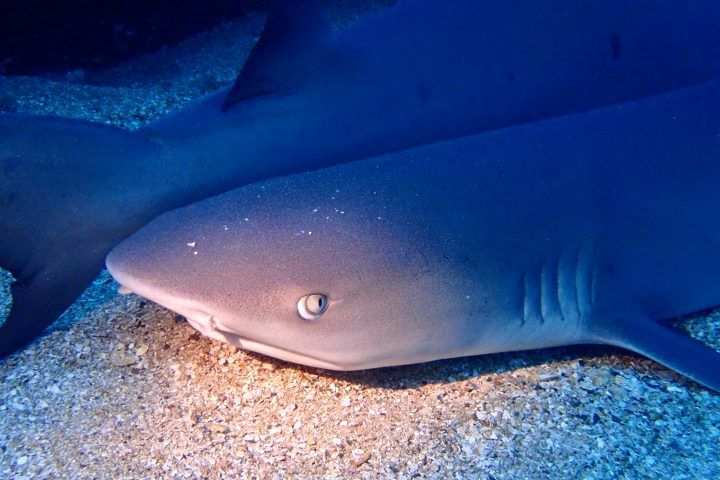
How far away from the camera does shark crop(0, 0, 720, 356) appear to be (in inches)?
92.0

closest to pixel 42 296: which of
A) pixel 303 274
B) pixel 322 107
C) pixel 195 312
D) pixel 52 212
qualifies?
pixel 52 212

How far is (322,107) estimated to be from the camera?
2738 mm

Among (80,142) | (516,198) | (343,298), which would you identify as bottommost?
(343,298)

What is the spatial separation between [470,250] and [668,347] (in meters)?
0.78

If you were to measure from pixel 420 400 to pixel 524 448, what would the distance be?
15.3 inches

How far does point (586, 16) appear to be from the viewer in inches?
123

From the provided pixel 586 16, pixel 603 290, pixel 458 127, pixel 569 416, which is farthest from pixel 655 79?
pixel 569 416

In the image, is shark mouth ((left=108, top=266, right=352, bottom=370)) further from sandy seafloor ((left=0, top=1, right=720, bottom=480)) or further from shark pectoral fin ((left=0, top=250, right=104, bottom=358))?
shark pectoral fin ((left=0, top=250, right=104, bottom=358))

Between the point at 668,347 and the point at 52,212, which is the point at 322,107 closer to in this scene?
the point at 52,212

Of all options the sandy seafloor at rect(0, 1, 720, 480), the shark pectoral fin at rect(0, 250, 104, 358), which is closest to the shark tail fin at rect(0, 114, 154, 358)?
the shark pectoral fin at rect(0, 250, 104, 358)

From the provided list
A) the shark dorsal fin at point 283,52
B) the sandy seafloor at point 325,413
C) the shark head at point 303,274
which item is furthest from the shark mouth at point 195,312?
the shark dorsal fin at point 283,52

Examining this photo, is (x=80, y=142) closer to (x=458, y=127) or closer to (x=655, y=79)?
(x=458, y=127)

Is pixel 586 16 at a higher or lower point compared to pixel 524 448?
higher

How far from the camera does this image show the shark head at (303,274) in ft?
6.03
